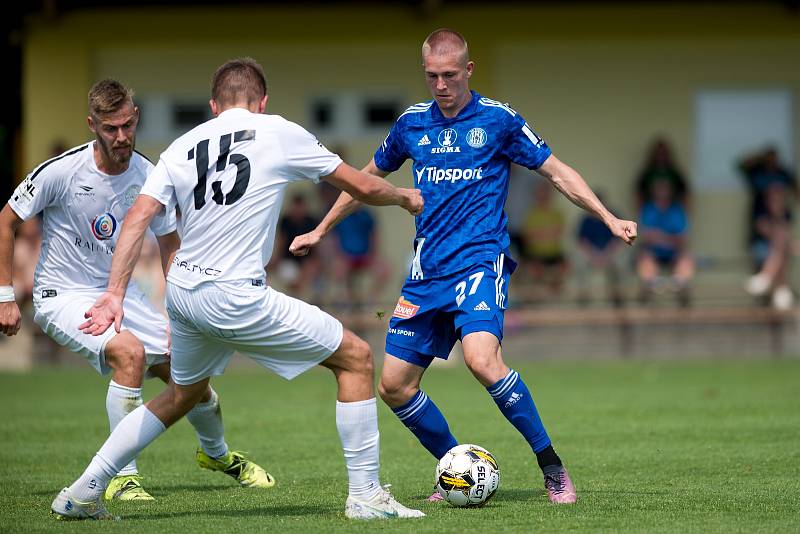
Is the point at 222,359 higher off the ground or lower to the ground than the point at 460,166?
lower

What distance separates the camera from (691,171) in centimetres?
1944

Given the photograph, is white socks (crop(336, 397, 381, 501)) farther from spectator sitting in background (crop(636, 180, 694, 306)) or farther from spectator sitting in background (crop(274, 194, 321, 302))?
spectator sitting in background (crop(636, 180, 694, 306))

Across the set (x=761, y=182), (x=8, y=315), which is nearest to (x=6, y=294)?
(x=8, y=315)

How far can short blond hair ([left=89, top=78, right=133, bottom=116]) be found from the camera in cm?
702

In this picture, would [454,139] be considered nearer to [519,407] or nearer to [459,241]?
[459,241]

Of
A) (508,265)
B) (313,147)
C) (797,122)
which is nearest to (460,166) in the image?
(508,265)

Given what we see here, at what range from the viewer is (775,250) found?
1769 centimetres

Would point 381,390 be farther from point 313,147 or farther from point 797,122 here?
point 797,122

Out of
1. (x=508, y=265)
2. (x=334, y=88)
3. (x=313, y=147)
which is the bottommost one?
(x=508, y=265)

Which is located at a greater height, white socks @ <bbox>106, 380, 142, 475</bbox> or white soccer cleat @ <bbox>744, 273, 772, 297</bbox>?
white soccer cleat @ <bbox>744, 273, 772, 297</bbox>

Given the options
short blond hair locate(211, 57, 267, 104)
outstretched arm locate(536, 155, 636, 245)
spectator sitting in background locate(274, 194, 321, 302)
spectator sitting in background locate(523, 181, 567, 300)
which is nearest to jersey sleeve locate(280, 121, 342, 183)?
short blond hair locate(211, 57, 267, 104)

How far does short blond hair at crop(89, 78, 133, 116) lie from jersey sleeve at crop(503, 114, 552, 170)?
6.98 ft

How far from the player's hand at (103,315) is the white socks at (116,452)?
0.66 m

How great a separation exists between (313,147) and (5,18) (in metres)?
14.7
